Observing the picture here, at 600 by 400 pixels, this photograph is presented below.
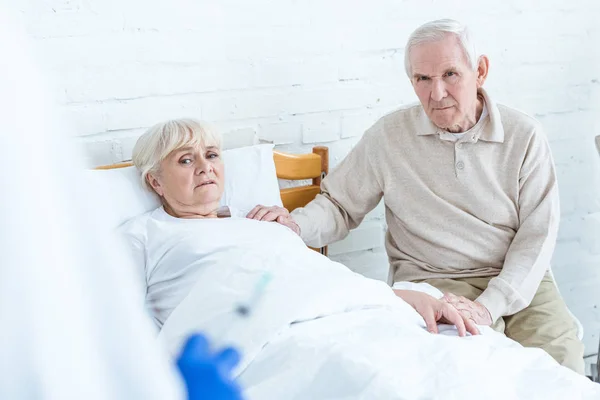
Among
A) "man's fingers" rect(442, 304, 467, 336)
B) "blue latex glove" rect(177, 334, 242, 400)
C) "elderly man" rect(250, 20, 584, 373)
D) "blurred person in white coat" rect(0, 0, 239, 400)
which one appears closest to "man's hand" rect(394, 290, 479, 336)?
"man's fingers" rect(442, 304, 467, 336)

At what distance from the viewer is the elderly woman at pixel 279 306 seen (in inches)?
47.0

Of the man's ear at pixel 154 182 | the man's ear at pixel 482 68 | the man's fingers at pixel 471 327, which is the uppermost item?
the man's ear at pixel 482 68

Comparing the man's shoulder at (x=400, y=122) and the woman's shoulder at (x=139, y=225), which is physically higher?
the man's shoulder at (x=400, y=122)

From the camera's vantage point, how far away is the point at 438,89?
187cm

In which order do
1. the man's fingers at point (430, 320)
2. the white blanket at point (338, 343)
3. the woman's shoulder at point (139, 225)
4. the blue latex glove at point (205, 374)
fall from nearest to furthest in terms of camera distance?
1. the blue latex glove at point (205, 374)
2. the white blanket at point (338, 343)
3. the man's fingers at point (430, 320)
4. the woman's shoulder at point (139, 225)

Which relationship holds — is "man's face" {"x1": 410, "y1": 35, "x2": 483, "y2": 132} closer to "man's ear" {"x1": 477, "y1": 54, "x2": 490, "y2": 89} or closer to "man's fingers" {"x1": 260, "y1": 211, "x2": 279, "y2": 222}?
"man's ear" {"x1": 477, "y1": 54, "x2": 490, "y2": 89}

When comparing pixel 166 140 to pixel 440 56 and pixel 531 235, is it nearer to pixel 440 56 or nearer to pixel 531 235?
pixel 440 56

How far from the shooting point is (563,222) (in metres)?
2.66

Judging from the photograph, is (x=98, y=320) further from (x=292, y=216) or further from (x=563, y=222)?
(x=563, y=222)

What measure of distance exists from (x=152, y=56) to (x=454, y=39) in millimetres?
742

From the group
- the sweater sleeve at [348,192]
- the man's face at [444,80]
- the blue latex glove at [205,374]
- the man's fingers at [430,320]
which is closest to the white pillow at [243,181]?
the sweater sleeve at [348,192]

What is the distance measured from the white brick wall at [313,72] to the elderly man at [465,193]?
0.23m

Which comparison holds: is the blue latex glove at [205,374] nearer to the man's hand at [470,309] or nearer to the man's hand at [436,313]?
the man's hand at [436,313]

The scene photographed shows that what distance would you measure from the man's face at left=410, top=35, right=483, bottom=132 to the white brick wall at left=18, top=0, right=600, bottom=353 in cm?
33
